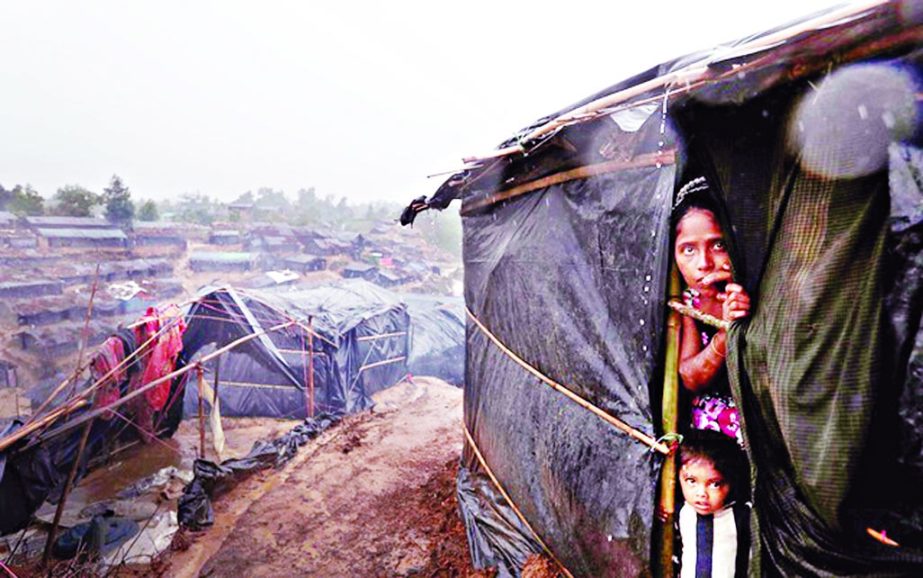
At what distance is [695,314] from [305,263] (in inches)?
1257

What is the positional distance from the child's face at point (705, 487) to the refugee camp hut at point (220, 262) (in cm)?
3197

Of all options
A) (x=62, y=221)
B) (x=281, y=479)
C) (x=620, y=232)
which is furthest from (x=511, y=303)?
(x=62, y=221)

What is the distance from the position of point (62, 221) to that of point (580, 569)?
3641 centimetres

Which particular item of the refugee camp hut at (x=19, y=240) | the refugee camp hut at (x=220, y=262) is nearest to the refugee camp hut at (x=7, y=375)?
the refugee camp hut at (x=19, y=240)

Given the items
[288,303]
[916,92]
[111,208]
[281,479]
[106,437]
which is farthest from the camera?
[111,208]

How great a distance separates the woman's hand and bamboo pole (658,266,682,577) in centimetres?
45

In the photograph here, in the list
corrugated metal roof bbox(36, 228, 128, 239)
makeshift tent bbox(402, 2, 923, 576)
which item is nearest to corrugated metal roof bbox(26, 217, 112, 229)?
corrugated metal roof bbox(36, 228, 128, 239)

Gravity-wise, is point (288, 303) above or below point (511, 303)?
below

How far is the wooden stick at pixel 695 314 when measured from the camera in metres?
1.77

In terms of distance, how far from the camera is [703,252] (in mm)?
1856

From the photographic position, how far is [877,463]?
1.19 m

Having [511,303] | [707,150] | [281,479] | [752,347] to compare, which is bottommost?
[281,479]

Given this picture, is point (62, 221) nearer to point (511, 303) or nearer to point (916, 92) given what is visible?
point (511, 303)

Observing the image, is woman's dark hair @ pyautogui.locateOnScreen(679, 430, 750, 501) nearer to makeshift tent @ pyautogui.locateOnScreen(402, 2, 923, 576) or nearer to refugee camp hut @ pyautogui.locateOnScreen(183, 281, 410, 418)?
makeshift tent @ pyautogui.locateOnScreen(402, 2, 923, 576)
